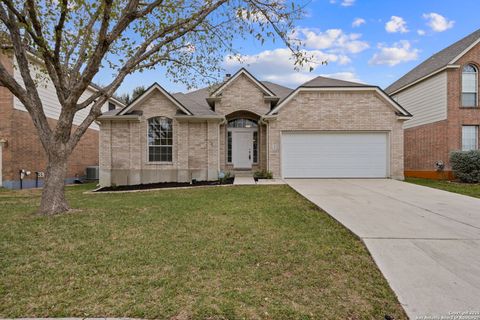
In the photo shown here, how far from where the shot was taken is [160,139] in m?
14.0

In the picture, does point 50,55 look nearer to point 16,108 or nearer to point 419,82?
point 16,108

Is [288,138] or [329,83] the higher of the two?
[329,83]

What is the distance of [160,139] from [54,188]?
733 cm

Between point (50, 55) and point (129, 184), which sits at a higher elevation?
point (50, 55)

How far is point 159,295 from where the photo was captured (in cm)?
296

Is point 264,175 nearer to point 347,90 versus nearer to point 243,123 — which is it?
point 243,123

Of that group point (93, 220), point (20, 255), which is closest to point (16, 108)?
point (93, 220)

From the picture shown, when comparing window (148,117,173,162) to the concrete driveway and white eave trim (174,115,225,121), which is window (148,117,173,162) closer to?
white eave trim (174,115,225,121)

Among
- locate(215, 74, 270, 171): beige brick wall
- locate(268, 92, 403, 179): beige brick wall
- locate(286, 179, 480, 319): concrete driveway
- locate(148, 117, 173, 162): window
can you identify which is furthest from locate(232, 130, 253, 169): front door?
locate(286, 179, 480, 319): concrete driveway

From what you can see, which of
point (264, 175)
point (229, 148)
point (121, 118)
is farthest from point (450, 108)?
point (121, 118)

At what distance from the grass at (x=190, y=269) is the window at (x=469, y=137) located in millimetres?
14790

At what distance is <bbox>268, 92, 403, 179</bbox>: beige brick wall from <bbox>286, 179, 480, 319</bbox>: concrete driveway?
18.2 ft

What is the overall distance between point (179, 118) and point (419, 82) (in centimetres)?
1566

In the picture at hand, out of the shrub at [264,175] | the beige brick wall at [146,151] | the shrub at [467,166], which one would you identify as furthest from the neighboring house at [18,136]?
the shrub at [467,166]
